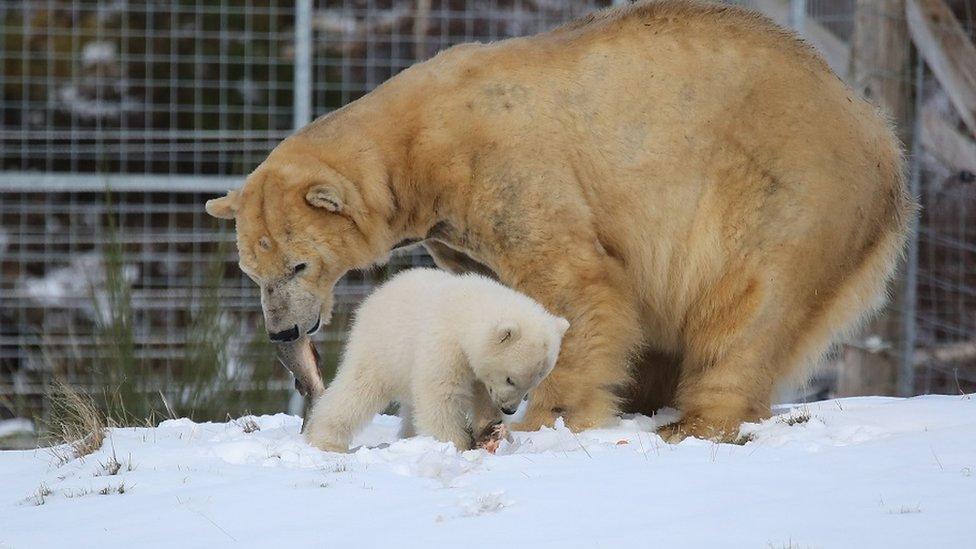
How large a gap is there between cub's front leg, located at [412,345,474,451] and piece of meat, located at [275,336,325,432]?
81cm

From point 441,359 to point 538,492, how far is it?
106cm

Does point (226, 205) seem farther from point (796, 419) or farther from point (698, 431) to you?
point (796, 419)

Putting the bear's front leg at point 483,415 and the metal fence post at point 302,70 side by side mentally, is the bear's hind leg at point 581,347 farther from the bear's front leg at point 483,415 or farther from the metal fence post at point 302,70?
the metal fence post at point 302,70

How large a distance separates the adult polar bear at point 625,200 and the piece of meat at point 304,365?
192mm

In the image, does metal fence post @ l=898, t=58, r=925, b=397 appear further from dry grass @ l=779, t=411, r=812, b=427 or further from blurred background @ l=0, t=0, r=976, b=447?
dry grass @ l=779, t=411, r=812, b=427

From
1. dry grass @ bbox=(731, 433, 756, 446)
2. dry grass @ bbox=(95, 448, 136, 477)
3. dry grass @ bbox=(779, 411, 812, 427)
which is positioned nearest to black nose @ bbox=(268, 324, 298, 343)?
dry grass @ bbox=(95, 448, 136, 477)

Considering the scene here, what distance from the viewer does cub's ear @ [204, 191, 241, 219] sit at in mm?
5352

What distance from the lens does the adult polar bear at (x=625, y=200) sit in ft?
16.7

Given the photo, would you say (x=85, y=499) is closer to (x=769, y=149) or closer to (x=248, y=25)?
(x=769, y=149)

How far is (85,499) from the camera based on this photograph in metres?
4.05

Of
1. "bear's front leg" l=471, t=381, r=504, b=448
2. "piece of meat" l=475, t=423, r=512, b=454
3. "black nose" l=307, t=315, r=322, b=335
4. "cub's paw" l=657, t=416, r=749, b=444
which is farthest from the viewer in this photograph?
"black nose" l=307, t=315, r=322, b=335

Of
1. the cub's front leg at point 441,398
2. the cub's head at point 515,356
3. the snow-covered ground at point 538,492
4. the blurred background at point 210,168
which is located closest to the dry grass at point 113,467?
the snow-covered ground at point 538,492

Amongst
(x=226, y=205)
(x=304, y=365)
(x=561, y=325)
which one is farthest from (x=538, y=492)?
(x=226, y=205)

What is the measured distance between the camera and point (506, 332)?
15.2 feet
